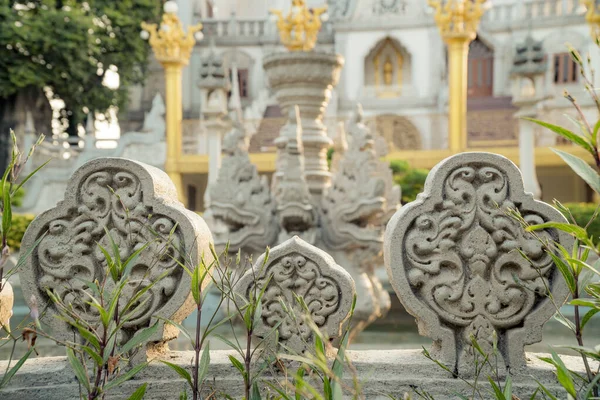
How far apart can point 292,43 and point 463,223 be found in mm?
9528

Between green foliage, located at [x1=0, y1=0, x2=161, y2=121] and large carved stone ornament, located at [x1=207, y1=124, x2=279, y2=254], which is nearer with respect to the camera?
large carved stone ornament, located at [x1=207, y1=124, x2=279, y2=254]

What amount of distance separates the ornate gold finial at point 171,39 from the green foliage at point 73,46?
3439mm

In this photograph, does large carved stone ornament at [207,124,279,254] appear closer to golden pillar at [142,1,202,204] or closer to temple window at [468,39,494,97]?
golden pillar at [142,1,202,204]

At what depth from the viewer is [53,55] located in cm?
1936

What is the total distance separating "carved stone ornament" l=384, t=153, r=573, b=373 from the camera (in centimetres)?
254

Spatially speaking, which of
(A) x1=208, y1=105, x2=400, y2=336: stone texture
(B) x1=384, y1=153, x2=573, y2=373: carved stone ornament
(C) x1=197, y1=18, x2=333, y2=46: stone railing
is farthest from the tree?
(B) x1=384, y1=153, x2=573, y2=373: carved stone ornament

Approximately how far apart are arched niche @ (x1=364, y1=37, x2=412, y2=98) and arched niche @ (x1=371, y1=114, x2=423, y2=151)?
481 cm

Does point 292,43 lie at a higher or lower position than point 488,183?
higher

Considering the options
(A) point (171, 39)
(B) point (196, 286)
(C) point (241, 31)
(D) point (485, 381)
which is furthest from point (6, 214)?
(C) point (241, 31)

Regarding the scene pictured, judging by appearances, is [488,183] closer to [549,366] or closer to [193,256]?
[549,366]

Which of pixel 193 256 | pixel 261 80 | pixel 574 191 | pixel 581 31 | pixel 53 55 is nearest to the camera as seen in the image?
pixel 193 256

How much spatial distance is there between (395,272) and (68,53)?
1829 cm

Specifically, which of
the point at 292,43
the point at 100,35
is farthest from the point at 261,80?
the point at 292,43

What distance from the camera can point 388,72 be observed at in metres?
26.6
